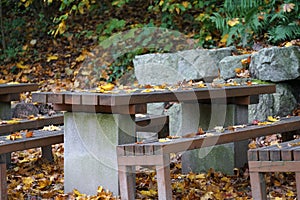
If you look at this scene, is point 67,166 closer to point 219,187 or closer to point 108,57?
point 219,187

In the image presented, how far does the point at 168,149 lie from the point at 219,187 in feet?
3.60

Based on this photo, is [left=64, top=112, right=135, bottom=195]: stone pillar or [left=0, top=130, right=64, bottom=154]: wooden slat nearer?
[left=0, top=130, right=64, bottom=154]: wooden slat

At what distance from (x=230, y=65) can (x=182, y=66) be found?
2.36 ft

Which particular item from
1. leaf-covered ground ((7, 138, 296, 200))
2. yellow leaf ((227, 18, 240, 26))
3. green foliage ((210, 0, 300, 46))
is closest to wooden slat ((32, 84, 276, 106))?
leaf-covered ground ((7, 138, 296, 200))

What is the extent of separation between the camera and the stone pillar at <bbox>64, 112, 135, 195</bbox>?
4547 millimetres

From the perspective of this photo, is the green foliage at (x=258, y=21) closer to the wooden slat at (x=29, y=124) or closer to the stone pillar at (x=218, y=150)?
the stone pillar at (x=218, y=150)

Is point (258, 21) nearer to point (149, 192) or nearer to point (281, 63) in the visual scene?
point (281, 63)

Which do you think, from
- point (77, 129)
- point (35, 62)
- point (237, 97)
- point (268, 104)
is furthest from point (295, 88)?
point (35, 62)

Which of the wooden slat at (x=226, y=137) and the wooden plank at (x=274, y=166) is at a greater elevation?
the wooden slat at (x=226, y=137)

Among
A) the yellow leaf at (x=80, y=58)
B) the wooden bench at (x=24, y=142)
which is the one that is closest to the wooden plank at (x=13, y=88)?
the wooden bench at (x=24, y=142)

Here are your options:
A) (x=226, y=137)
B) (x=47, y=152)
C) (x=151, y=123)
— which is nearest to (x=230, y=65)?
(x=151, y=123)

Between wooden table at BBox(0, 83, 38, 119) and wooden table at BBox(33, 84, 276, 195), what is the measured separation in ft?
4.27

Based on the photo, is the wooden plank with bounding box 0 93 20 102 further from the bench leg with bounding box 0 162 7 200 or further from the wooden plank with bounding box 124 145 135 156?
the wooden plank with bounding box 124 145 135 156

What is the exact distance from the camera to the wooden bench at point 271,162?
12.1 ft
